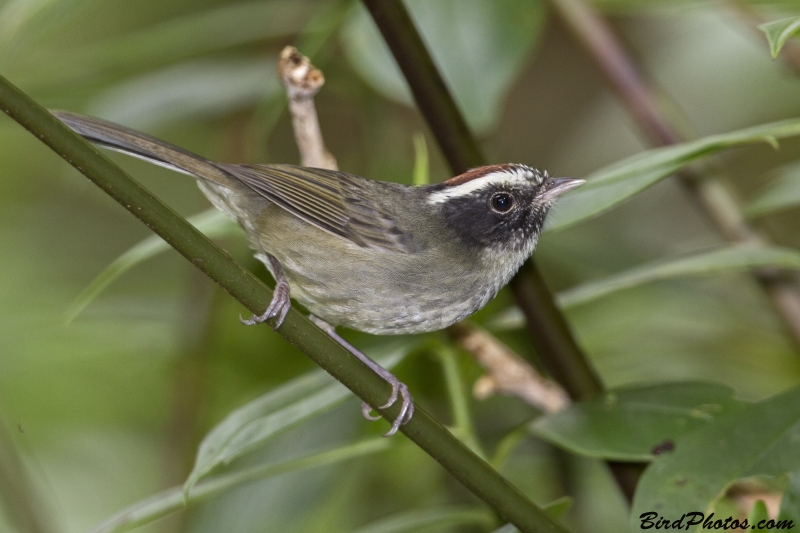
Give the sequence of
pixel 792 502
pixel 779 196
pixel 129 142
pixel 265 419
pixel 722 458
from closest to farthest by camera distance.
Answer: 1. pixel 792 502
2. pixel 722 458
3. pixel 265 419
4. pixel 129 142
5. pixel 779 196

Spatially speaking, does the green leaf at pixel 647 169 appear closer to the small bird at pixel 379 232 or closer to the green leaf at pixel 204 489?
the small bird at pixel 379 232

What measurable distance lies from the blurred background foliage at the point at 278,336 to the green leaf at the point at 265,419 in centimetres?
53

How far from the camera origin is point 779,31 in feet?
6.40

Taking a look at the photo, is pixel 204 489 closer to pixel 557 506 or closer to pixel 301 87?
pixel 557 506

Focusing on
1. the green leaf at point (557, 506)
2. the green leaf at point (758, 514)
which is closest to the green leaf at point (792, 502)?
the green leaf at point (758, 514)

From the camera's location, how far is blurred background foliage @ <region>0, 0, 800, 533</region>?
366 centimetres

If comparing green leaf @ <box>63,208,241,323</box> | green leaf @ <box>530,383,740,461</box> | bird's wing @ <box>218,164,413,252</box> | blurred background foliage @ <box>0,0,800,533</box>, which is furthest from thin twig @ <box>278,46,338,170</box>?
green leaf @ <box>530,383,740,461</box>

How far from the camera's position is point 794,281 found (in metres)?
3.73

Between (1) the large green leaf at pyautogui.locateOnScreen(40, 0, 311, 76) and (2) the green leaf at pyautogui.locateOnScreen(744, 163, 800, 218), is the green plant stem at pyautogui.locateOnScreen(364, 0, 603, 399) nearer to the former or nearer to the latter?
(2) the green leaf at pyautogui.locateOnScreen(744, 163, 800, 218)

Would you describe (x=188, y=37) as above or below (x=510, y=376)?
above

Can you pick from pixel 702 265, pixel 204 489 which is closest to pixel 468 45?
pixel 702 265

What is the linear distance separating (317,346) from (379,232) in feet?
4.12

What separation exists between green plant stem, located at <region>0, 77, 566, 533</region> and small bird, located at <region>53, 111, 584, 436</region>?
80 cm

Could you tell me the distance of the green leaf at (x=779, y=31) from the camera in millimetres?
1890
